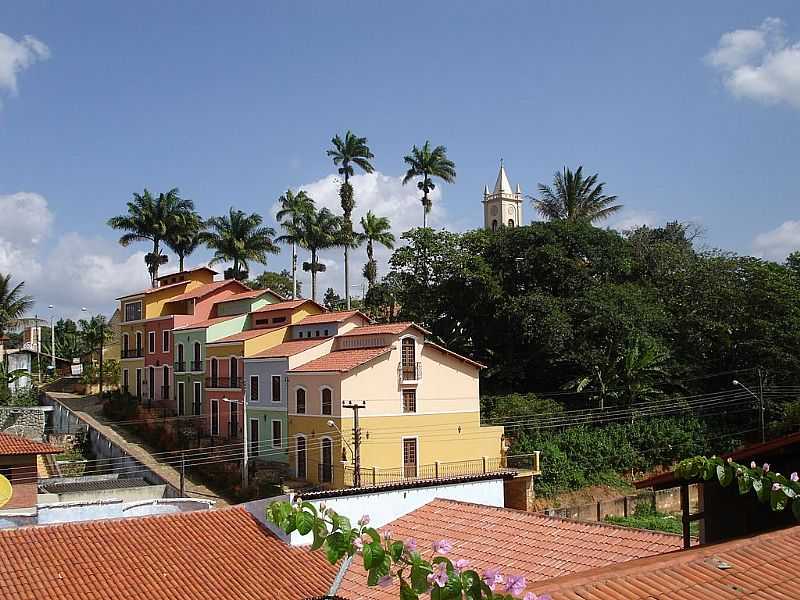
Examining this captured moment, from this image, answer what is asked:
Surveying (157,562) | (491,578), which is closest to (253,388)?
(157,562)

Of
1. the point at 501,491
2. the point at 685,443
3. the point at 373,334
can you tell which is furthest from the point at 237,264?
the point at 501,491

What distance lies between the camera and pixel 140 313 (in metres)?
53.1

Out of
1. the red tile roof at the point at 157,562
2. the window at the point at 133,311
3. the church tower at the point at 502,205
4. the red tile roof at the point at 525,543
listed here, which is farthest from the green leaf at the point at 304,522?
the church tower at the point at 502,205

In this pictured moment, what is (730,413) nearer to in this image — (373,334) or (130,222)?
(373,334)

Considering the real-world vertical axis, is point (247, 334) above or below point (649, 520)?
above

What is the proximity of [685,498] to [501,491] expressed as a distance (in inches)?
425

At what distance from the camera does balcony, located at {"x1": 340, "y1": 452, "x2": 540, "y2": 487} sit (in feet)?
109

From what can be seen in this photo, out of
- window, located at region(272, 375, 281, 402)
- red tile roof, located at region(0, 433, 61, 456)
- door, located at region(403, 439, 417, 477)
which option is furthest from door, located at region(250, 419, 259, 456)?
red tile roof, located at region(0, 433, 61, 456)

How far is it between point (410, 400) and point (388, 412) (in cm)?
128

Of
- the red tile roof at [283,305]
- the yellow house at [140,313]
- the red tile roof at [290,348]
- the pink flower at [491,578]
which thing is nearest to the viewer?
the pink flower at [491,578]

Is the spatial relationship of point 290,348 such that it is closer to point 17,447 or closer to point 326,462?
point 326,462

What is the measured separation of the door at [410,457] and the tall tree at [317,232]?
24.3 m

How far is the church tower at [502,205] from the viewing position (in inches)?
3248

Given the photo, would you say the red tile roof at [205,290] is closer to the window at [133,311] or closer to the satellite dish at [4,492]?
the window at [133,311]
